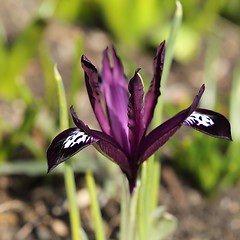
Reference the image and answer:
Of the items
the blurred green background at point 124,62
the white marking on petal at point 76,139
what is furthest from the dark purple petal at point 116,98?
the blurred green background at point 124,62

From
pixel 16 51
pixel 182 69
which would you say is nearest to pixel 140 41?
pixel 182 69

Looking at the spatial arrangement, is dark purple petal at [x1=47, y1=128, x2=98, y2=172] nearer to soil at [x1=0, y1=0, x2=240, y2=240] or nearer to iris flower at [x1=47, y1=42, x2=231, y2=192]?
iris flower at [x1=47, y1=42, x2=231, y2=192]

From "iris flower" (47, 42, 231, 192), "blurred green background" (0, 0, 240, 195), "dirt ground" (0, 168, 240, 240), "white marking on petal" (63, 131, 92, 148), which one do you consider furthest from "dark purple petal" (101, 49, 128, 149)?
"dirt ground" (0, 168, 240, 240)

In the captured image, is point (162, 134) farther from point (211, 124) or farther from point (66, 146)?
point (66, 146)

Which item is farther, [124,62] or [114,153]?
[124,62]

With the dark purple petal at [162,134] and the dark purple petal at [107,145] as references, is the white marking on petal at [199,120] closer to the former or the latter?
the dark purple petal at [162,134]

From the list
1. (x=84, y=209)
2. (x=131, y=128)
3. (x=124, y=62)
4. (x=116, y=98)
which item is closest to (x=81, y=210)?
(x=84, y=209)

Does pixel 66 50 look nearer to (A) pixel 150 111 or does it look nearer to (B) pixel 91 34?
(B) pixel 91 34
